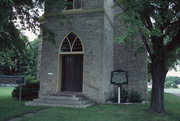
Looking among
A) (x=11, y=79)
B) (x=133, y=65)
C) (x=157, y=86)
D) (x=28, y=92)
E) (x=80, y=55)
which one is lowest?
(x=28, y=92)

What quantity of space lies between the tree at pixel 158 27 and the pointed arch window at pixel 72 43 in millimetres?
3612

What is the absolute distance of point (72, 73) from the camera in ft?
40.6

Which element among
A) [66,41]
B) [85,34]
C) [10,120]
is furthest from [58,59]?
[10,120]

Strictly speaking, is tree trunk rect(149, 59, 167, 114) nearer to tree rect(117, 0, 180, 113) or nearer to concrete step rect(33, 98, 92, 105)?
tree rect(117, 0, 180, 113)

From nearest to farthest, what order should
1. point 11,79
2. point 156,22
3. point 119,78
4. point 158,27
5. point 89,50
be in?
point 158,27 → point 156,22 → point 11,79 → point 89,50 → point 119,78

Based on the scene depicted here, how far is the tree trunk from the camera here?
8.95m

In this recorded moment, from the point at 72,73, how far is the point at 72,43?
6.07 feet

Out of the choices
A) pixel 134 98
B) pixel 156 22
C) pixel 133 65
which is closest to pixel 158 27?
pixel 156 22

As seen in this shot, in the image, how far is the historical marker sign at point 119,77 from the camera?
1168 cm

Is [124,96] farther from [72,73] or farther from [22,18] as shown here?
[22,18]

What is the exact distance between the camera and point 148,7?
A: 8125 millimetres

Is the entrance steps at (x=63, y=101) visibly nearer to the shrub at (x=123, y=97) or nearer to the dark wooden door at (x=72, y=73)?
the dark wooden door at (x=72, y=73)

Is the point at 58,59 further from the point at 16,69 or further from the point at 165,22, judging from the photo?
the point at 16,69

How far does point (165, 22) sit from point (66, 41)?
591 cm
